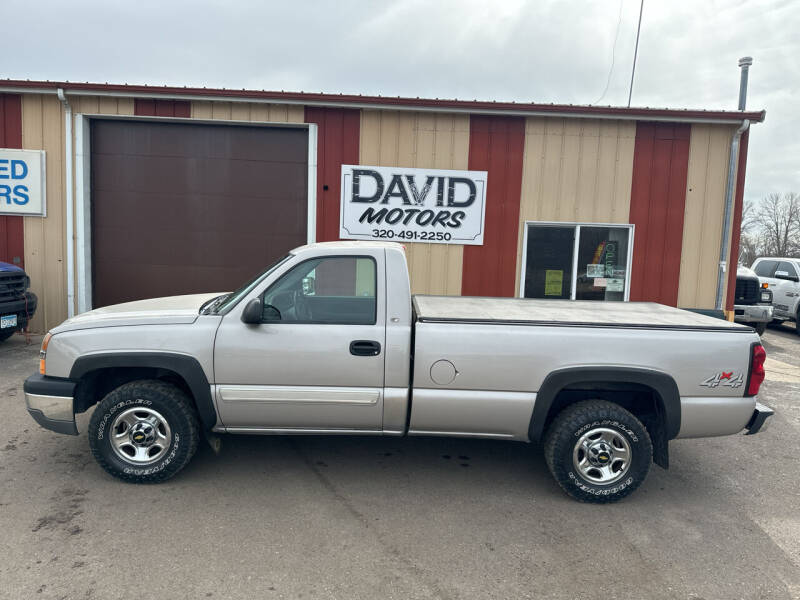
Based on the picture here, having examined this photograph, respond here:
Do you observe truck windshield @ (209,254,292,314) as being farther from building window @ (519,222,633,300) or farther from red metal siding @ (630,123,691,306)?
red metal siding @ (630,123,691,306)

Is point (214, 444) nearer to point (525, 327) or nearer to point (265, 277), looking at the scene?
point (265, 277)

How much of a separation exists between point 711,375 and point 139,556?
3.77 metres

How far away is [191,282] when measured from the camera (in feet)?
32.6

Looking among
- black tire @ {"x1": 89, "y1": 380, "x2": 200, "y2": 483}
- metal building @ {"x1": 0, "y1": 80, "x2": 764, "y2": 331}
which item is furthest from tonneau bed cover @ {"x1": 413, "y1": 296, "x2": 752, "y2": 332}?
metal building @ {"x1": 0, "y1": 80, "x2": 764, "y2": 331}

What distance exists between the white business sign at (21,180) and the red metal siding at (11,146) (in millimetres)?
164

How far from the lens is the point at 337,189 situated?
9570 mm

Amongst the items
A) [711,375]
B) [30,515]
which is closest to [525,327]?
[711,375]

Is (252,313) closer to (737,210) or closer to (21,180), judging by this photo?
(21,180)

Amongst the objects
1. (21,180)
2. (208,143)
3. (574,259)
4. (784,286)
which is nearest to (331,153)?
(208,143)

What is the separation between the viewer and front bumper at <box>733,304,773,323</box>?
38.1 ft

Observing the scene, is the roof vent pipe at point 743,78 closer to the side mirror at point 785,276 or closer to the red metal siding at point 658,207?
the red metal siding at point 658,207

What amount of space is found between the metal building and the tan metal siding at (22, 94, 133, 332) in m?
0.02

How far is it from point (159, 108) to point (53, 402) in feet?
22.4

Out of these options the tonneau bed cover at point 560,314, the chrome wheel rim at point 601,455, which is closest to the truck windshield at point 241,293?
the tonneau bed cover at point 560,314
